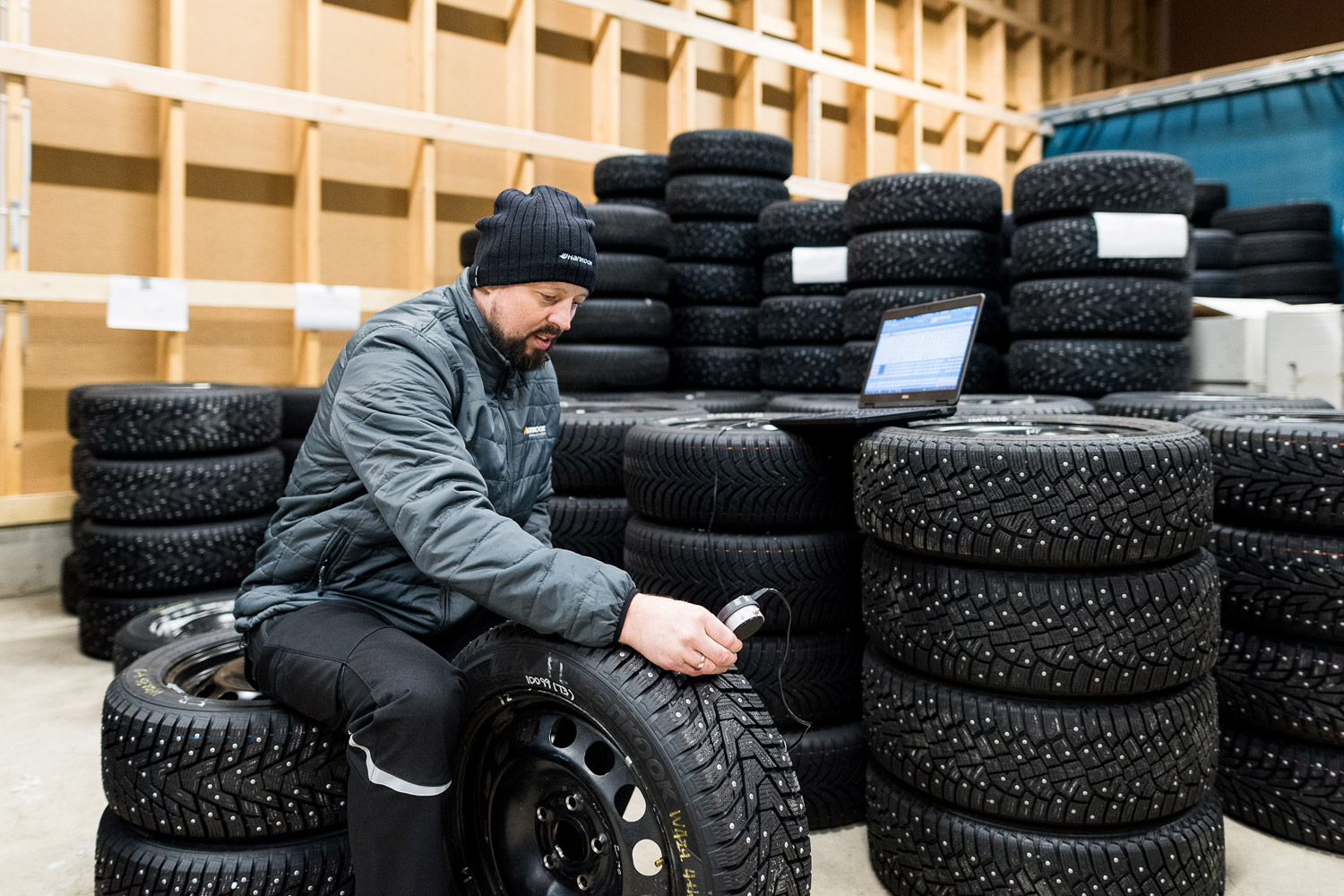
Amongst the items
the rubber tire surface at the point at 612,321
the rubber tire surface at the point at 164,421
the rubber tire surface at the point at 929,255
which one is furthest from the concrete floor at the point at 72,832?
the rubber tire surface at the point at 612,321

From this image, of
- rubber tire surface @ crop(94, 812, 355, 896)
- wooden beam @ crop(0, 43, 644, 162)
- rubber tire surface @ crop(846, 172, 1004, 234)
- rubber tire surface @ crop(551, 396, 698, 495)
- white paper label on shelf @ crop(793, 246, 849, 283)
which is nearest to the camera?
rubber tire surface @ crop(94, 812, 355, 896)

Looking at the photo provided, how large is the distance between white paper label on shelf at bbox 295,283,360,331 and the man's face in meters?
3.90

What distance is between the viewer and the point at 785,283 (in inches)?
197

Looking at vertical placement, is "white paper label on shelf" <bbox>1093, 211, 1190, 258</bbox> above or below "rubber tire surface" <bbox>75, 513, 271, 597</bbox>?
above

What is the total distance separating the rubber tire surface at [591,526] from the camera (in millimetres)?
3178

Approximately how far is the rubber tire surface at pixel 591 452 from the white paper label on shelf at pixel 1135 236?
1.87m

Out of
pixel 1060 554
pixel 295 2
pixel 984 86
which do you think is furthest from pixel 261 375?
pixel 984 86

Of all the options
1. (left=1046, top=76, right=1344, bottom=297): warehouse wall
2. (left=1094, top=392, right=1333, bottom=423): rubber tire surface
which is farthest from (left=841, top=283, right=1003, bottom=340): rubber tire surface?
(left=1046, top=76, right=1344, bottom=297): warehouse wall

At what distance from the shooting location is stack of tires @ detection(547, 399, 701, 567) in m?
3.16

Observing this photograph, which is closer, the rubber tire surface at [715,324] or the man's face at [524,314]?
the man's face at [524,314]

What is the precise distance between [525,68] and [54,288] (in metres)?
3.30

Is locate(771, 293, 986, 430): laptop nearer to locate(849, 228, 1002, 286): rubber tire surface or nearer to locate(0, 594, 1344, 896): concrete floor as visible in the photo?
locate(0, 594, 1344, 896): concrete floor

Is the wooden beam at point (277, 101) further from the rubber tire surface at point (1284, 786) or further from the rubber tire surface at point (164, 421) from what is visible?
the rubber tire surface at point (1284, 786)

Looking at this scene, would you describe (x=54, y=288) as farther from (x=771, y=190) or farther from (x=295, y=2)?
(x=771, y=190)
